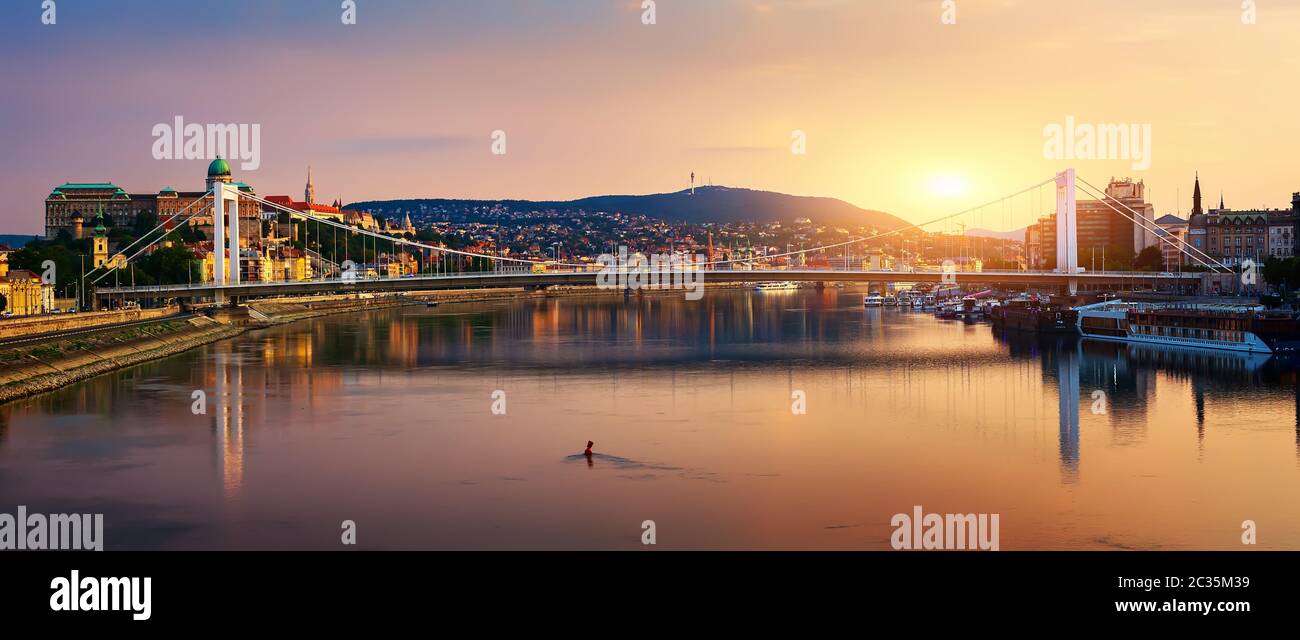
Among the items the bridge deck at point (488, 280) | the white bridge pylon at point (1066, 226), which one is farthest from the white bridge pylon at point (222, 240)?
the white bridge pylon at point (1066, 226)

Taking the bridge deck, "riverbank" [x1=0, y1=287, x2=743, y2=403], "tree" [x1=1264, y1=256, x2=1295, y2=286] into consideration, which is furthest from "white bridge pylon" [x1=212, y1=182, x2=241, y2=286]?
"tree" [x1=1264, y1=256, x2=1295, y2=286]

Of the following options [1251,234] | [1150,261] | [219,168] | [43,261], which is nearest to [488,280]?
[43,261]

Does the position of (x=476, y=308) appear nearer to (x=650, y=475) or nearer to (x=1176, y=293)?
(x=1176, y=293)

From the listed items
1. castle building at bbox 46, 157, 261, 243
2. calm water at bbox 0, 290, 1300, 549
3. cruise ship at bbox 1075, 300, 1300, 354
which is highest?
castle building at bbox 46, 157, 261, 243

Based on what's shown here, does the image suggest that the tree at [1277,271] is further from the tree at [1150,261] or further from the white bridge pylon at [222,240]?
the white bridge pylon at [222,240]

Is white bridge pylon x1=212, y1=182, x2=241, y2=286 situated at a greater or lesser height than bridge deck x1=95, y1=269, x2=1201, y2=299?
greater

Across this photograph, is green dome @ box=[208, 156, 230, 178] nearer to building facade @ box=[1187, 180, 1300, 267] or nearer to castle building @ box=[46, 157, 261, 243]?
castle building @ box=[46, 157, 261, 243]
